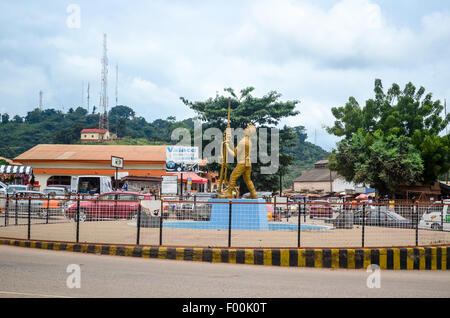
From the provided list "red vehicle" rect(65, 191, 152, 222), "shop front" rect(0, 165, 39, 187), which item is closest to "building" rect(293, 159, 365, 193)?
"shop front" rect(0, 165, 39, 187)

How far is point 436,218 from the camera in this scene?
1308 centimetres

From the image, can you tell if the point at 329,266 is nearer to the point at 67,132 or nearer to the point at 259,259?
the point at 259,259

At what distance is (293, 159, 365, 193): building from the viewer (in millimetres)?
70062

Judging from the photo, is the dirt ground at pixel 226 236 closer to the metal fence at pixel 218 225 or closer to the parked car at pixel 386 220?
the metal fence at pixel 218 225

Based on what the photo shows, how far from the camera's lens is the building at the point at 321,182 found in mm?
70062

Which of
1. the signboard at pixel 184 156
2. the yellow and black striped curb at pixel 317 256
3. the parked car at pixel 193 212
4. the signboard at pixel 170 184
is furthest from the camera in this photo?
the signboard at pixel 184 156

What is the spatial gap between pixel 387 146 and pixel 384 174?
2957mm

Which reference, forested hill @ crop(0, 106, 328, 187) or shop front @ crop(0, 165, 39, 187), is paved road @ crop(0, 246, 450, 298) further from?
forested hill @ crop(0, 106, 328, 187)

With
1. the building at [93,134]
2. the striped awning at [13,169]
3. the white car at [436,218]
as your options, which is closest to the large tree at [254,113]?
the striped awning at [13,169]

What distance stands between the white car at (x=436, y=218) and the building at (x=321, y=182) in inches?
2171

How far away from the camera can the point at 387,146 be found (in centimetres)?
3966

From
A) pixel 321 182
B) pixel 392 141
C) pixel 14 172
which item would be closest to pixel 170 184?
pixel 14 172

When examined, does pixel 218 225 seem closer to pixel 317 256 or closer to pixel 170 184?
pixel 317 256
